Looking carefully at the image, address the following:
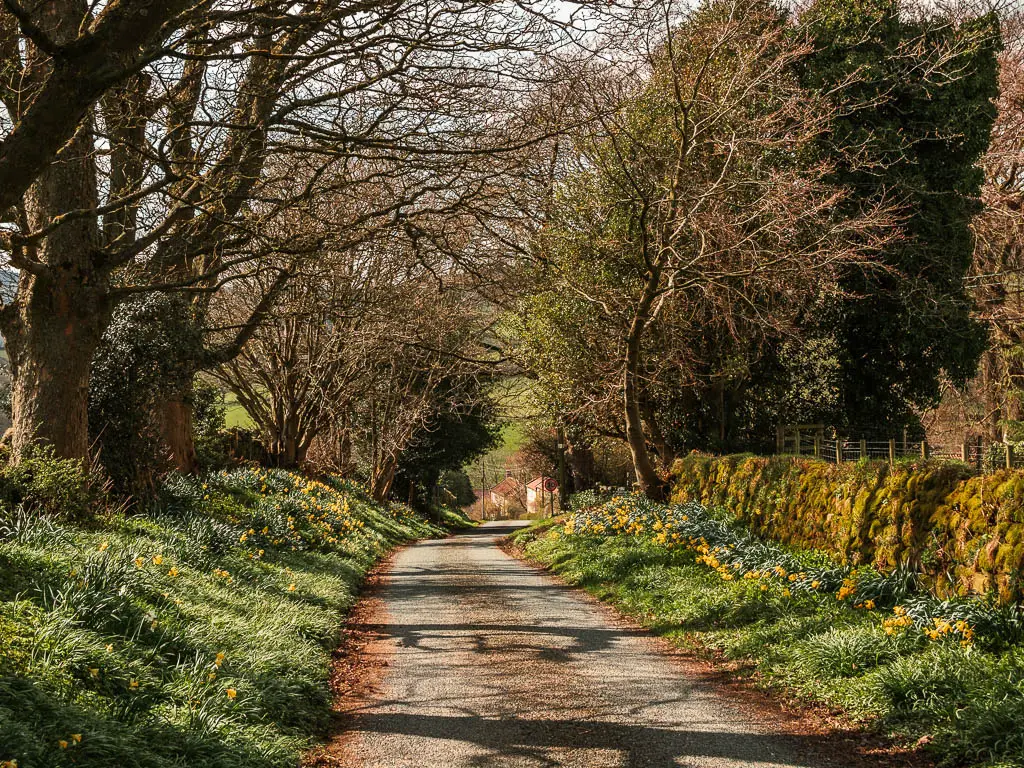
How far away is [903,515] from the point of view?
8492mm

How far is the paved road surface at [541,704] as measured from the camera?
5.55 meters

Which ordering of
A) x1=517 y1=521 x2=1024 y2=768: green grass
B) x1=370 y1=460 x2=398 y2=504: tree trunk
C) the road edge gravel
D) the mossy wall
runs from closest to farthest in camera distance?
x1=517 y1=521 x2=1024 y2=768: green grass, the road edge gravel, the mossy wall, x1=370 y1=460 x2=398 y2=504: tree trunk

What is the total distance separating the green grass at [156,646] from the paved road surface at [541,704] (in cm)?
69

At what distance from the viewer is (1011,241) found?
890 inches

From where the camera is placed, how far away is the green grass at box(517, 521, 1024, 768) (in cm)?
538

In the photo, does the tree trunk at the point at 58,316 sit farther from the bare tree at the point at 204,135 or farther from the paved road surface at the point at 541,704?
the paved road surface at the point at 541,704

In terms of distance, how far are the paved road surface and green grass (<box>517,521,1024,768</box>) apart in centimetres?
56

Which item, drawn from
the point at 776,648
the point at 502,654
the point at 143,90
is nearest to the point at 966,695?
the point at 776,648

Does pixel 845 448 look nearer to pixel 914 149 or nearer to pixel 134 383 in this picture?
pixel 914 149

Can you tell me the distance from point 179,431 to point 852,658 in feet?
40.0

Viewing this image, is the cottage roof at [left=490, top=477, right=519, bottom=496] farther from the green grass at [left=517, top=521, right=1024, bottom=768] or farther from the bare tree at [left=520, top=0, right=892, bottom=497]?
the green grass at [left=517, top=521, right=1024, bottom=768]

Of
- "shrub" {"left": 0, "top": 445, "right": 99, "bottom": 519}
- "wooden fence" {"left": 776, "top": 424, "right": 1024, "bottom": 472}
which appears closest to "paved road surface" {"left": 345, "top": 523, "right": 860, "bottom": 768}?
"shrub" {"left": 0, "top": 445, "right": 99, "bottom": 519}

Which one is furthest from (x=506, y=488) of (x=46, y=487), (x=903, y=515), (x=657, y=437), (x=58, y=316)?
(x=903, y=515)

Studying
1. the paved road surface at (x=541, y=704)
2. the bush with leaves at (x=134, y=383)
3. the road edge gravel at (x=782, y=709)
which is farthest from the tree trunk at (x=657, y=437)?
the road edge gravel at (x=782, y=709)
